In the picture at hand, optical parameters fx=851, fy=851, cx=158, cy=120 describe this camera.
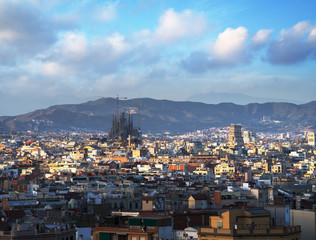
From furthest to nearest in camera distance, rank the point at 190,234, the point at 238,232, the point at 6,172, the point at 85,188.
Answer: the point at 6,172 → the point at 85,188 → the point at 190,234 → the point at 238,232

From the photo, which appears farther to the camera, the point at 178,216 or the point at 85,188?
the point at 85,188

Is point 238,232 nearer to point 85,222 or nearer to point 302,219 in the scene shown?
point 302,219

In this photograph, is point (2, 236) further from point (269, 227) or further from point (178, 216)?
point (269, 227)

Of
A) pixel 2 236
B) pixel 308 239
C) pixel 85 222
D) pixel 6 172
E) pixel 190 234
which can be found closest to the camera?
pixel 308 239

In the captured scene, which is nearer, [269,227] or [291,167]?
[269,227]

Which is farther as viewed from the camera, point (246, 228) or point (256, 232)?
point (246, 228)

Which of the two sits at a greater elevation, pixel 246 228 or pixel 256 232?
pixel 246 228

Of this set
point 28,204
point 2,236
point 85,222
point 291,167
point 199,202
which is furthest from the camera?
point 291,167

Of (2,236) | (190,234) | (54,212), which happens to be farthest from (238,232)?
(54,212)

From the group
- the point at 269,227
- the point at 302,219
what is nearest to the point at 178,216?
the point at 302,219
